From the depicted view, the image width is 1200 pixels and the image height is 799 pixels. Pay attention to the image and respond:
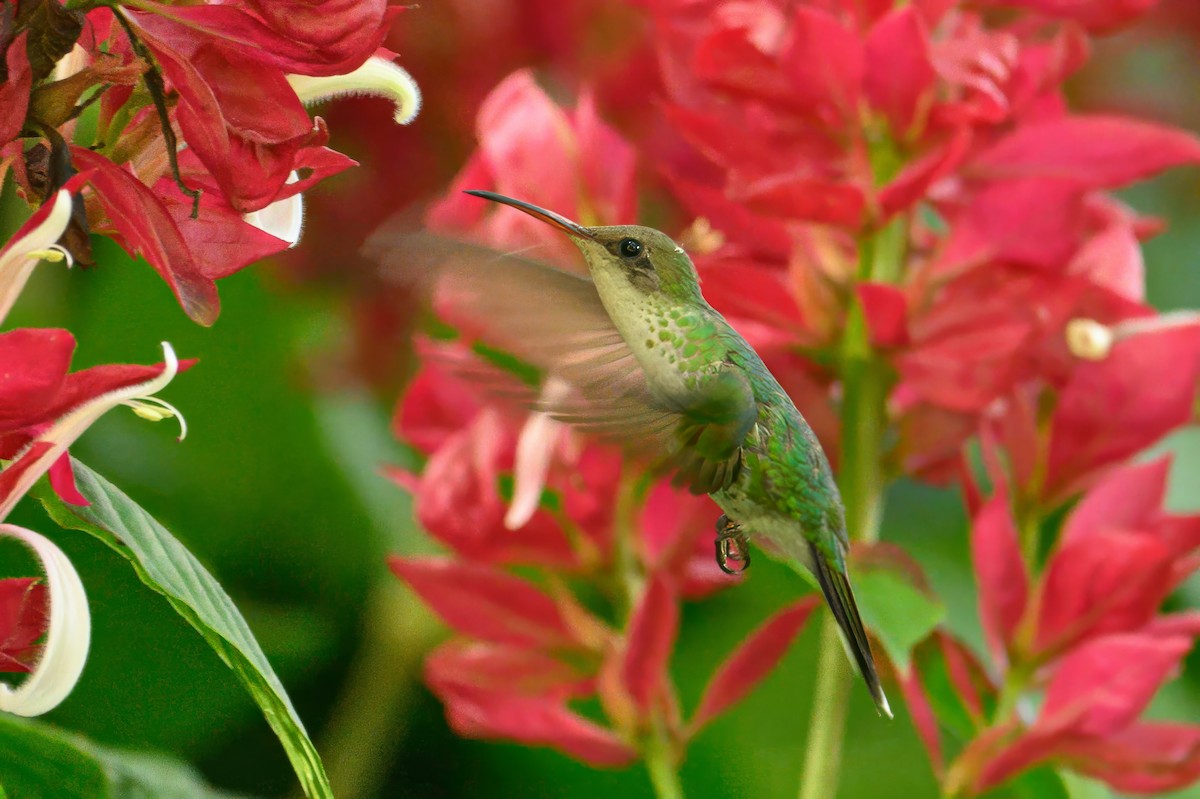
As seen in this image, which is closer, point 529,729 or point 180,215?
point 180,215

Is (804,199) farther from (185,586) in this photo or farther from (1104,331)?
(185,586)

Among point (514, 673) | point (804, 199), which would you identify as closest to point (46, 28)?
point (804, 199)

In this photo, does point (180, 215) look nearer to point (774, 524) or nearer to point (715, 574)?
point (774, 524)

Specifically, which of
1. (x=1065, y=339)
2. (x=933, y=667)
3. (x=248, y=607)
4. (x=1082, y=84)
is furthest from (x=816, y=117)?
(x=1082, y=84)

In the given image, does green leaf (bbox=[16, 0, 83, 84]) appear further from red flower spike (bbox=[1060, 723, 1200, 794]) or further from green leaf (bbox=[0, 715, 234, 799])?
red flower spike (bbox=[1060, 723, 1200, 794])

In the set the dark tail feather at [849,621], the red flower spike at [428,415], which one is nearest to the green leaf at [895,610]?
the dark tail feather at [849,621]

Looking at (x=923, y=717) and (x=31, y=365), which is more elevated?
(x=31, y=365)
